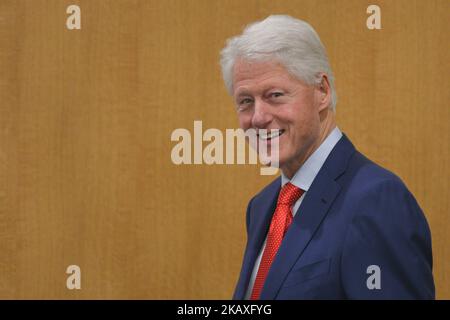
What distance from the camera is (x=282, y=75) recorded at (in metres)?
1.24

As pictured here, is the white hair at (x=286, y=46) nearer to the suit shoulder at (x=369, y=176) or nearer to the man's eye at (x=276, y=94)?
the man's eye at (x=276, y=94)

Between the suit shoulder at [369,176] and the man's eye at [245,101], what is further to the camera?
the man's eye at [245,101]

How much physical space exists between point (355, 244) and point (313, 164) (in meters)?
0.23

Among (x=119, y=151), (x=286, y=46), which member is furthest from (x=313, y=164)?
(x=119, y=151)

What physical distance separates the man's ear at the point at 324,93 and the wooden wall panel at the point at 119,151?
672 mm

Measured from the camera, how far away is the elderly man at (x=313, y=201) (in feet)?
3.62

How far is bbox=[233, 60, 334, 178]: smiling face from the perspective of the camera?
1.24 meters

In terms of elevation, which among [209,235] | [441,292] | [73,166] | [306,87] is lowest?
[441,292]

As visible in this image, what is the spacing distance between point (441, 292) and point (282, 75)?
38.5 inches

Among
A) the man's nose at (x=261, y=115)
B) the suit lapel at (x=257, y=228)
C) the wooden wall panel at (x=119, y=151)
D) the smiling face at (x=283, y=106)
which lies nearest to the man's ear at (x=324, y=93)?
the smiling face at (x=283, y=106)

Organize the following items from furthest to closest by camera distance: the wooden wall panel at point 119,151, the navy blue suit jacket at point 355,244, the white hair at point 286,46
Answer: the wooden wall panel at point 119,151 → the white hair at point 286,46 → the navy blue suit jacket at point 355,244

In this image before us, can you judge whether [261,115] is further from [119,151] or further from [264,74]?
[119,151]
